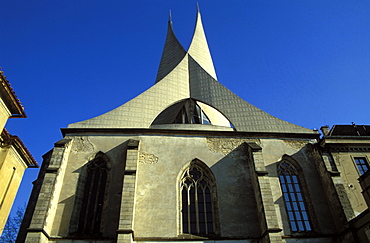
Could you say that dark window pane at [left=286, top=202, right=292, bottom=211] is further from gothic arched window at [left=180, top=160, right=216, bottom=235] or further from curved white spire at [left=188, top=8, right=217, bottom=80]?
curved white spire at [left=188, top=8, right=217, bottom=80]

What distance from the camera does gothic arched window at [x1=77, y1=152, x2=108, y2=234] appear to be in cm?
1330

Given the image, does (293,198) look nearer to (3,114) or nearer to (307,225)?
(307,225)

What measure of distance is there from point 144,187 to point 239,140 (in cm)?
557

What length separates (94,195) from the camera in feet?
46.6

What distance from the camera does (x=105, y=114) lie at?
17156mm

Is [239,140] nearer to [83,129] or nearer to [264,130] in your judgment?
[264,130]

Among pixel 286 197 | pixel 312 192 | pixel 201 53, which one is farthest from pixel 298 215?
pixel 201 53

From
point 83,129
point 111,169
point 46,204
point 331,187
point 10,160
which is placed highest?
point 83,129

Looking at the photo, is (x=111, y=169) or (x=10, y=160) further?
(x=10, y=160)

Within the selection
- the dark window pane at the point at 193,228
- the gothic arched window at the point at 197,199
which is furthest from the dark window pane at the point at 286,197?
the dark window pane at the point at 193,228

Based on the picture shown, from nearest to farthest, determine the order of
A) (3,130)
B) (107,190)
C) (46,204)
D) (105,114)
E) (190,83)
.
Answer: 1. (46,204)
2. (107,190)
3. (3,130)
4. (105,114)
5. (190,83)

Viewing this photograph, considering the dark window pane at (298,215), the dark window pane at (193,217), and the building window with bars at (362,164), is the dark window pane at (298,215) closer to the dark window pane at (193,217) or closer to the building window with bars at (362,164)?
the building window with bars at (362,164)

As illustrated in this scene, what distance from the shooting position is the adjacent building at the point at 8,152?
1441cm

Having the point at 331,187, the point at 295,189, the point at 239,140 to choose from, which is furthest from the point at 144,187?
the point at 331,187
